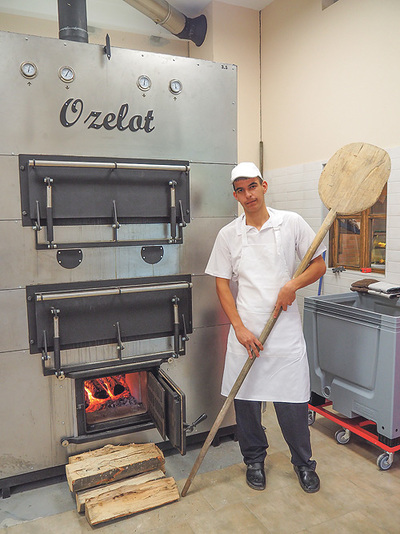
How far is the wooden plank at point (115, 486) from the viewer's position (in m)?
2.24

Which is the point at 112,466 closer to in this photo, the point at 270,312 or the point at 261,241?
the point at 270,312

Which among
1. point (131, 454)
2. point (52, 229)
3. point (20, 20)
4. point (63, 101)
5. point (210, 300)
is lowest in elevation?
point (131, 454)

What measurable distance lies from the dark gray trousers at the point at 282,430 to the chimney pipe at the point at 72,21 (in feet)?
7.33

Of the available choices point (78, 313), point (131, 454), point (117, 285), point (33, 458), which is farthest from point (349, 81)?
point (33, 458)

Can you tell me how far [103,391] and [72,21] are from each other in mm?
2223

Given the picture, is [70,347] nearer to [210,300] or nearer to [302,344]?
[210,300]

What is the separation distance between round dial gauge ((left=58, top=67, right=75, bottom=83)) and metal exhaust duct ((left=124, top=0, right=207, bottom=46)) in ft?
6.26

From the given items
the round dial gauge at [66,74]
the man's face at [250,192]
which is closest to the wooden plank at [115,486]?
the man's face at [250,192]

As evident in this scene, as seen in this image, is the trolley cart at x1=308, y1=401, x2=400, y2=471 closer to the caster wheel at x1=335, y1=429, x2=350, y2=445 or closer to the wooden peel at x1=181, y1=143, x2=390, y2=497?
the caster wheel at x1=335, y1=429, x2=350, y2=445

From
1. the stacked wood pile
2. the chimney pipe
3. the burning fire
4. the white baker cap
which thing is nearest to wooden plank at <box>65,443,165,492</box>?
the stacked wood pile

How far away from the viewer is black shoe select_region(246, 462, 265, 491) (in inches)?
95.7

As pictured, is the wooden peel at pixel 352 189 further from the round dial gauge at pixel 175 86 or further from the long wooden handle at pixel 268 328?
the round dial gauge at pixel 175 86

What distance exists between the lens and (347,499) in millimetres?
2330

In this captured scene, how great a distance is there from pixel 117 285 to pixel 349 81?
2636 mm
